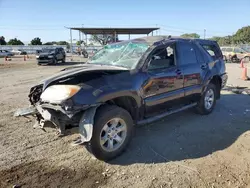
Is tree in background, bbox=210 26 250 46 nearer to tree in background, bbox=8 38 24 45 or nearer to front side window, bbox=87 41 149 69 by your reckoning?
tree in background, bbox=8 38 24 45

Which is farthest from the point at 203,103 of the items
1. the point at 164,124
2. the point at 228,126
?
the point at 164,124

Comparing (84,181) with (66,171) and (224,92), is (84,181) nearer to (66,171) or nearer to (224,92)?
(66,171)

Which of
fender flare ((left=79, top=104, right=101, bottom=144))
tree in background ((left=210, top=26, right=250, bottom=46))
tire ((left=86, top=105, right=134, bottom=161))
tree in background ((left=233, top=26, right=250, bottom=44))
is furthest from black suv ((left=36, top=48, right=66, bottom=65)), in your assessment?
A: tree in background ((left=233, top=26, right=250, bottom=44))

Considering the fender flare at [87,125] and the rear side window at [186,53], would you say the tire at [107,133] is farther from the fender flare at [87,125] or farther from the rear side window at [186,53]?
the rear side window at [186,53]

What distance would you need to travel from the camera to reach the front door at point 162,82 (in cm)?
457

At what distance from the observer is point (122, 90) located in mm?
4027

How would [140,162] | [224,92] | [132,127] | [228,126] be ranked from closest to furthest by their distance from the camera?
1. [140,162]
2. [132,127]
3. [228,126]
4. [224,92]

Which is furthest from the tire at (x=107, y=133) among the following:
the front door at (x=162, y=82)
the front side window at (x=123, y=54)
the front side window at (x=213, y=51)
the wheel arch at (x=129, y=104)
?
the front side window at (x=213, y=51)

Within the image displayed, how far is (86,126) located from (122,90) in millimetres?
842

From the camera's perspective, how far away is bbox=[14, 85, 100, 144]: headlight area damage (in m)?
3.57

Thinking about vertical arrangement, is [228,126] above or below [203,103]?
below

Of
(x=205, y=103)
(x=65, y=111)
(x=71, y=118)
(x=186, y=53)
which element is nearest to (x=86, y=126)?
(x=71, y=118)

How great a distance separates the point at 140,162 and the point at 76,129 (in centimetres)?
111

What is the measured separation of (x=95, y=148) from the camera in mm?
3770
